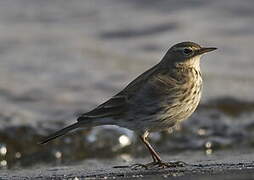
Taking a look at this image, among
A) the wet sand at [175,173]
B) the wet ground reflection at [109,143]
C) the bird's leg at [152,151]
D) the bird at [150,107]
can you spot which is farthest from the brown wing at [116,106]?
the wet ground reflection at [109,143]

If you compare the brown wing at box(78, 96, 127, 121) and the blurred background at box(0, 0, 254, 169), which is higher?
the blurred background at box(0, 0, 254, 169)

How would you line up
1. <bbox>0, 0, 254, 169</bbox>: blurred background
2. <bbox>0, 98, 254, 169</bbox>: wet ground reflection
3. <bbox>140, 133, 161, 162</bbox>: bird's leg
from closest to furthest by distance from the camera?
<bbox>140, 133, 161, 162</bbox>: bird's leg, <bbox>0, 98, 254, 169</bbox>: wet ground reflection, <bbox>0, 0, 254, 169</bbox>: blurred background

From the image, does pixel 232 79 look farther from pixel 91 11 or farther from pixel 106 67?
pixel 91 11

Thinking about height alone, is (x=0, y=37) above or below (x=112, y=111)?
above

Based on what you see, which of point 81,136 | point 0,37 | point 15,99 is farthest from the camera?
point 0,37

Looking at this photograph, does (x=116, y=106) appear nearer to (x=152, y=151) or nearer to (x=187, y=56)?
(x=152, y=151)

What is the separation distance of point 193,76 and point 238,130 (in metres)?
3.67

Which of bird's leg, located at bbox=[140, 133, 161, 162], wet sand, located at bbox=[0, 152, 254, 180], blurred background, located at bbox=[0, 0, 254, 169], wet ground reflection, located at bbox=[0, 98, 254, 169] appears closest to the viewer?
wet sand, located at bbox=[0, 152, 254, 180]

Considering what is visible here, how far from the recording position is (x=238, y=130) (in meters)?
13.3

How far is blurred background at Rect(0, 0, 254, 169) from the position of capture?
12797 millimetres

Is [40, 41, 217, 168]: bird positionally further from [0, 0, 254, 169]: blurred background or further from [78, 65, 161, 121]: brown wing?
[0, 0, 254, 169]: blurred background

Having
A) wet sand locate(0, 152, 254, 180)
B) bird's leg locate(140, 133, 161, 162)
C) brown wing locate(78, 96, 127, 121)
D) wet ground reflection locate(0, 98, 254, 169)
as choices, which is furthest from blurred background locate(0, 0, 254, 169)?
wet sand locate(0, 152, 254, 180)

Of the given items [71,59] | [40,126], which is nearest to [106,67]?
[71,59]

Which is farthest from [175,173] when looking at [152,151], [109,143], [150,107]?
[109,143]
